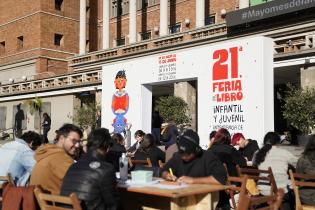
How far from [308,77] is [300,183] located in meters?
14.0

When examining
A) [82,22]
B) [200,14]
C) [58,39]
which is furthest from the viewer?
[58,39]

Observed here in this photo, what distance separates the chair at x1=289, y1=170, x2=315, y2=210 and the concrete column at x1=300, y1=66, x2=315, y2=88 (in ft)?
43.9

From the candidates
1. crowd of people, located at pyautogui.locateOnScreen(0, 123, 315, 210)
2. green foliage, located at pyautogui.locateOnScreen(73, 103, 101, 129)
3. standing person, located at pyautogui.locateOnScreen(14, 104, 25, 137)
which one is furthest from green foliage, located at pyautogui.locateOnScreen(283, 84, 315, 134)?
standing person, located at pyautogui.locateOnScreen(14, 104, 25, 137)

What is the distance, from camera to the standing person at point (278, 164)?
6.12 metres

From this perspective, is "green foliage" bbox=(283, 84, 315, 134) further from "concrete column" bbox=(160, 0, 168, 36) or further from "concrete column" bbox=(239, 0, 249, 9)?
"concrete column" bbox=(160, 0, 168, 36)

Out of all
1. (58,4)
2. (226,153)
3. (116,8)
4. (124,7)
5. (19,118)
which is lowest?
(226,153)

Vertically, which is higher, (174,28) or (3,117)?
(174,28)

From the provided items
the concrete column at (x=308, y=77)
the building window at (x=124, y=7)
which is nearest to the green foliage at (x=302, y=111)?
the concrete column at (x=308, y=77)

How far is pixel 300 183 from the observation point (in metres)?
5.44

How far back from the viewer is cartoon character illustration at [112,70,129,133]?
15.3 metres

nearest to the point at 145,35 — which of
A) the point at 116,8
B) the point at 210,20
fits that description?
the point at 116,8

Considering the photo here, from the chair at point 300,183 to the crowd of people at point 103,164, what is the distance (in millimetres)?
84

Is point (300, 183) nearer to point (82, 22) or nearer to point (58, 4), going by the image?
point (82, 22)

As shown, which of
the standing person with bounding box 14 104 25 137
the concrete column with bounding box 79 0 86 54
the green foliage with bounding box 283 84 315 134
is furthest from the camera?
the concrete column with bounding box 79 0 86 54
